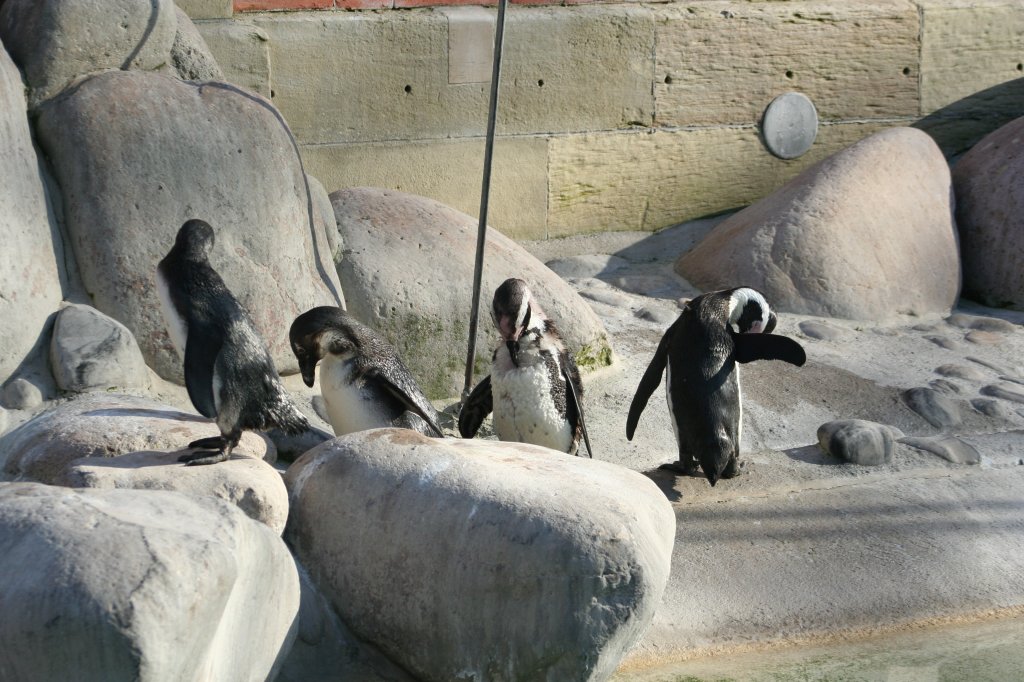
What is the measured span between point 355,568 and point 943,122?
18.2 ft

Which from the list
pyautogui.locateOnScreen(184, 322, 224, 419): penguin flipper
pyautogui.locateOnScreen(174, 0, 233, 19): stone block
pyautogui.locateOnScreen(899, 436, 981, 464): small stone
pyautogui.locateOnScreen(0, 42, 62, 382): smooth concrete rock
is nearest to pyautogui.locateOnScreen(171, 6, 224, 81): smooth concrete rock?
pyautogui.locateOnScreen(174, 0, 233, 19): stone block

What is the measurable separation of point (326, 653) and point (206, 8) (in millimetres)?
3646

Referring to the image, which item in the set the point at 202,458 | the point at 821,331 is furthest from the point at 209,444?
the point at 821,331

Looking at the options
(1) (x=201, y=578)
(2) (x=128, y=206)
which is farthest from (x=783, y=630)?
(2) (x=128, y=206)

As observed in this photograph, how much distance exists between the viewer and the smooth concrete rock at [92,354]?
14.2ft

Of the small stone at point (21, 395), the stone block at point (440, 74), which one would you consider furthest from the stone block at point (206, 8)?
the small stone at point (21, 395)

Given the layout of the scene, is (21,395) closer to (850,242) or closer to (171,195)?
(171,195)

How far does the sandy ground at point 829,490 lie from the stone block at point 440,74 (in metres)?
0.87

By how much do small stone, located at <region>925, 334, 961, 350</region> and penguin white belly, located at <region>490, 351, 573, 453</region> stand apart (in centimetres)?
234

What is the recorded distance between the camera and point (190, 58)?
5281 millimetres

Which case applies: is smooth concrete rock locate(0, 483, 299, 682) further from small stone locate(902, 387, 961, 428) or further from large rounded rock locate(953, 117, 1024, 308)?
large rounded rock locate(953, 117, 1024, 308)

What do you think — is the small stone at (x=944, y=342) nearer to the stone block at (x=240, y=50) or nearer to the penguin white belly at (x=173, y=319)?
the stone block at (x=240, y=50)

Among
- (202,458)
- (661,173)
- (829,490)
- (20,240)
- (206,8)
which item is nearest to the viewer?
(202,458)

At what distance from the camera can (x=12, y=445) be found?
3797 mm
